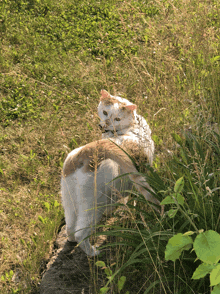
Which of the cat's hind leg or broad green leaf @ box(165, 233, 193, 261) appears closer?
broad green leaf @ box(165, 233, 193, 261)

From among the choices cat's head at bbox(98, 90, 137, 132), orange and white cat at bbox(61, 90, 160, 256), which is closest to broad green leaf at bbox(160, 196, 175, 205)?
orange and white cat at bbox(61, 90, 160, 256)

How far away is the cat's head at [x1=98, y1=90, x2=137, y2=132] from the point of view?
2.81 meters

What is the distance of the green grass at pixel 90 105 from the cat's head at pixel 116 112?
0.34 feet

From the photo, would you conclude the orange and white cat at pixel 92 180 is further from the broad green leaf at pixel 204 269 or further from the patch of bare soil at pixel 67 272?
the broad green leaf at pixel 204 269

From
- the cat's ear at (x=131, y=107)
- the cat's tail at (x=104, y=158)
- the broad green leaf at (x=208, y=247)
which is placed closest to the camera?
the broad green leaf at (x=208, y=247)

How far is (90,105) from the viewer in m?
4.43

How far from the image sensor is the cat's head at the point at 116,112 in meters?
2.81

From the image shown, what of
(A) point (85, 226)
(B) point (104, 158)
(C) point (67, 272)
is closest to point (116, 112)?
(B) point (104, 158)

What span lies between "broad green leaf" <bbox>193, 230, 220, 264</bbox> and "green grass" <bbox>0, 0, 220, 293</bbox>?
0.21 m

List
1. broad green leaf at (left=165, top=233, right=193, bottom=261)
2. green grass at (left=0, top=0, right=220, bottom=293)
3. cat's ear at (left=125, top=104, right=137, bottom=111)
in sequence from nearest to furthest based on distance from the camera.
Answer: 1. broad green leaf at (left=165, top=233, right=193, bottom=261)
2. green grass at (left=0, top=0, right=220, bottom=293)
3. cat's ear at (left=125, top=104, right=137, bottom=111)

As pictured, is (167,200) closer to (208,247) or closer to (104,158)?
(208,247)

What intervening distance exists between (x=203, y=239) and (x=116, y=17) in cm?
602

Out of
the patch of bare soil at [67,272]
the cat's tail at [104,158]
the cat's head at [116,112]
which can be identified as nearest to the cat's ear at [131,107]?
the cat's head at [116,112]

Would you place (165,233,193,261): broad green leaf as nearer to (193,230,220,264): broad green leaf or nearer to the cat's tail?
(193,230,220,264): broad green leaf
